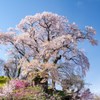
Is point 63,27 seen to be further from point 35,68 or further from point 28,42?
point 35,68

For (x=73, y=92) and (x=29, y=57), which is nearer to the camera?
(x=73, y=92)

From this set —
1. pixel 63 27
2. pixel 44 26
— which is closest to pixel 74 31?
pixel 63 27

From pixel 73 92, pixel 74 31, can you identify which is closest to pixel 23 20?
pixel 74 31

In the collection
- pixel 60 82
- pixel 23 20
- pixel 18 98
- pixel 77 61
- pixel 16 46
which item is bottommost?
pixel 18 98

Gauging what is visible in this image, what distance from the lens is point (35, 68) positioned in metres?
31.1

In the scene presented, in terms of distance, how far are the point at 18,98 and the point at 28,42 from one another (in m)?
11.6

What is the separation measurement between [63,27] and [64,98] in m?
9.18

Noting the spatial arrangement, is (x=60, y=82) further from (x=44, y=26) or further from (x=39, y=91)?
(x=44, y=26)

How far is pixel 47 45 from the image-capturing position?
105 ft

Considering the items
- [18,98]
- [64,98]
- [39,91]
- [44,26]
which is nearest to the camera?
[18,98]

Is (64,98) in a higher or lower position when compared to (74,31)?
lower

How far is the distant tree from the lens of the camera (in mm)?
31016

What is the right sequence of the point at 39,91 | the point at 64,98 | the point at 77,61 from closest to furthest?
1. the point at 39,91
2. the point at 64,98
3. the point at 77,61

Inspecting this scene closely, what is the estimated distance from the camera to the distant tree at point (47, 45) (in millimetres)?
31016
